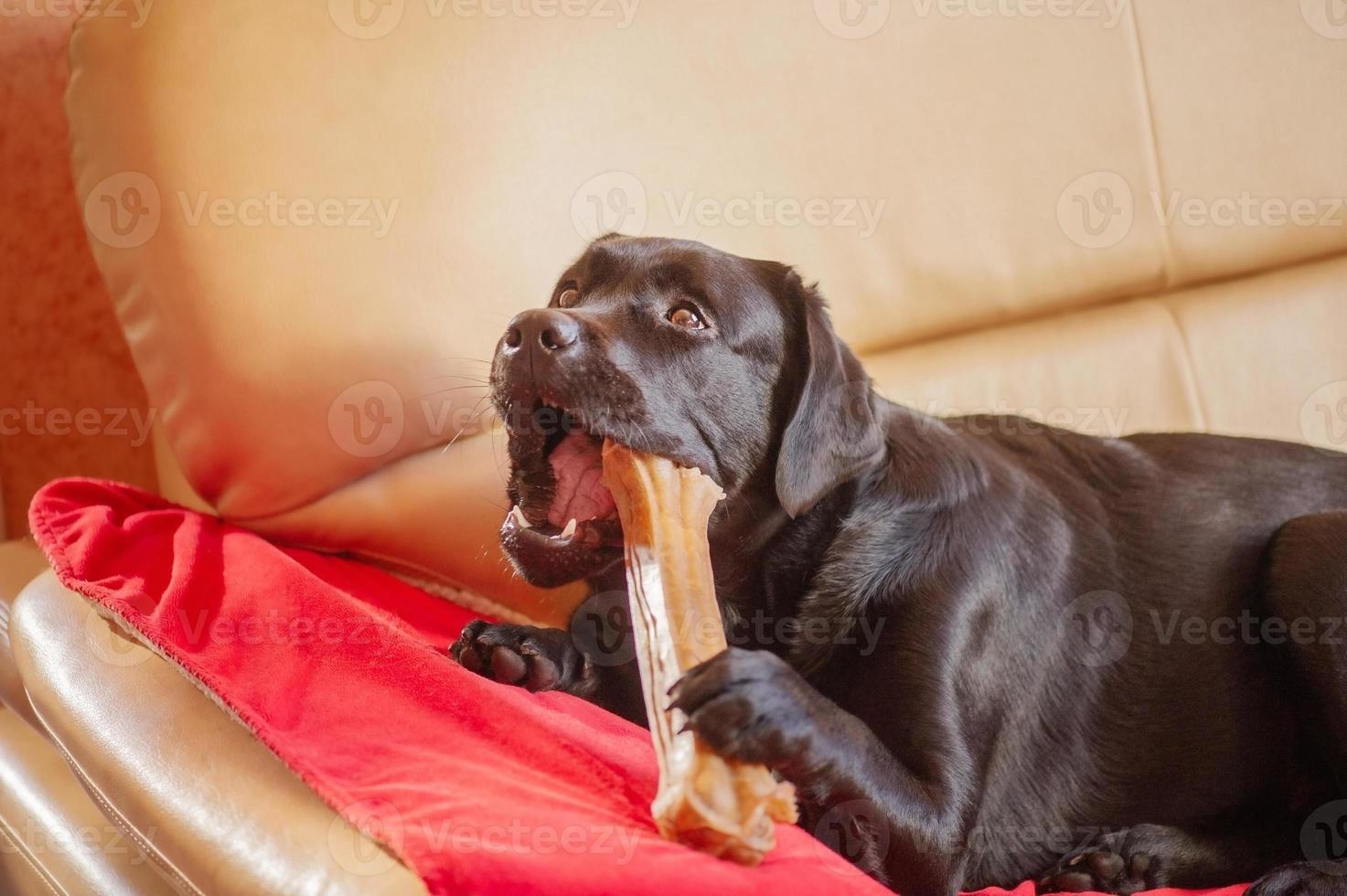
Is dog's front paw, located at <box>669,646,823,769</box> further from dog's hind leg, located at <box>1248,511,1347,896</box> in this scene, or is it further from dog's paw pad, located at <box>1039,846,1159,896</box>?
dog's hind leg, located at <box>1248,511,1347,896</box>

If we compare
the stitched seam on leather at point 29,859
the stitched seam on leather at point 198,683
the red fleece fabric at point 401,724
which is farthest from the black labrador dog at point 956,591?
the stitched seam on leather at point 29,859

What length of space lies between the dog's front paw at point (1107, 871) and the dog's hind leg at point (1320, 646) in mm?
254

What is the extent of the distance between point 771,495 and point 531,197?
0.89 metres

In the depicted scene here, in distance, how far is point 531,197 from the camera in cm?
229

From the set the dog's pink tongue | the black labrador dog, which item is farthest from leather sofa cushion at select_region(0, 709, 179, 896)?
the dog's pink tongue

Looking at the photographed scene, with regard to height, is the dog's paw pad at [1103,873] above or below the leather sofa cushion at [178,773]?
below

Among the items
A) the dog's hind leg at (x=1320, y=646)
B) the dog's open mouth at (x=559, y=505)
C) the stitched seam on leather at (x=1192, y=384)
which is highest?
the dog's open mouth at (x=559, y=505)

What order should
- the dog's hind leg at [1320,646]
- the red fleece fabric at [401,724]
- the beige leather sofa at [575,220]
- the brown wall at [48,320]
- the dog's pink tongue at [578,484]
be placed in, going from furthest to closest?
1. the brown wall at [48,320]
2. the beige leather sofa at [575,220]
3. the dog's hind leg at [1320,646]
4. the dog's pink tongue at [578,484]
5. the red fleece fabric at [401,724]

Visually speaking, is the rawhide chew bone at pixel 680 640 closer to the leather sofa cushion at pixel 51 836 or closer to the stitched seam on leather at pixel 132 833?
the stitched seam on leather at pixel 132 833

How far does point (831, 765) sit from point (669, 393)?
61 centimetres

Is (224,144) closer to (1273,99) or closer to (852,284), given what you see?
(852,284)

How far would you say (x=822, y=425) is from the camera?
5.73 ft

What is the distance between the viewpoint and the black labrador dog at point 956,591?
5.35 ft

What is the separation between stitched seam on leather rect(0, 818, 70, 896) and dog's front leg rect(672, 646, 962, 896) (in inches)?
53.6
